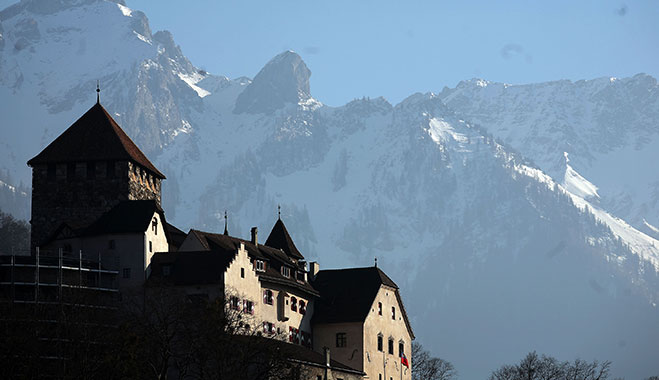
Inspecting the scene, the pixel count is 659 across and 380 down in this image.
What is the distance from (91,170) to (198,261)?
1541cm

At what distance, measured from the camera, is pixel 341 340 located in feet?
432

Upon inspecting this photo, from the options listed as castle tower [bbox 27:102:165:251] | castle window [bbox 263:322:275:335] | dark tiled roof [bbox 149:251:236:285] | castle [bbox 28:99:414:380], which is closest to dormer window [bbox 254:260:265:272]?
castle [bbox 28:99:414:380]

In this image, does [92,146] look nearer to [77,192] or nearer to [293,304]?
[77,192]

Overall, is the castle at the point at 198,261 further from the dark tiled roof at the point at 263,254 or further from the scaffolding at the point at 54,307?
the scaffolding at the point at 54,307

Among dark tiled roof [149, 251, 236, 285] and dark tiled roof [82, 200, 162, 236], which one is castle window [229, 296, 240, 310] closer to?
dark tiled roof [149, 251, 236, 285]

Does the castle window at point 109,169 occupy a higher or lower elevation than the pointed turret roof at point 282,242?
higher

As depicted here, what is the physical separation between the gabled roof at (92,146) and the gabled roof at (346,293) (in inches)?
849

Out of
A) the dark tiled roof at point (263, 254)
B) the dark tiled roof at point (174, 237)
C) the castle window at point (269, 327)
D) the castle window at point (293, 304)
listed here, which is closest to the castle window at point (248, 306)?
the castle window at point (269, 327)

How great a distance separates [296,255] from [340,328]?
12718mm

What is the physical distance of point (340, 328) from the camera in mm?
132000

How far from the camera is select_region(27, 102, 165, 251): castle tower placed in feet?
407

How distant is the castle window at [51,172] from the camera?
12600cm

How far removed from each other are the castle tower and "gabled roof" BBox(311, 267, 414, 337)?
21.2m

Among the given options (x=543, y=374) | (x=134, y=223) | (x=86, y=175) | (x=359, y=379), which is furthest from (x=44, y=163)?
(x=543, y=374)
